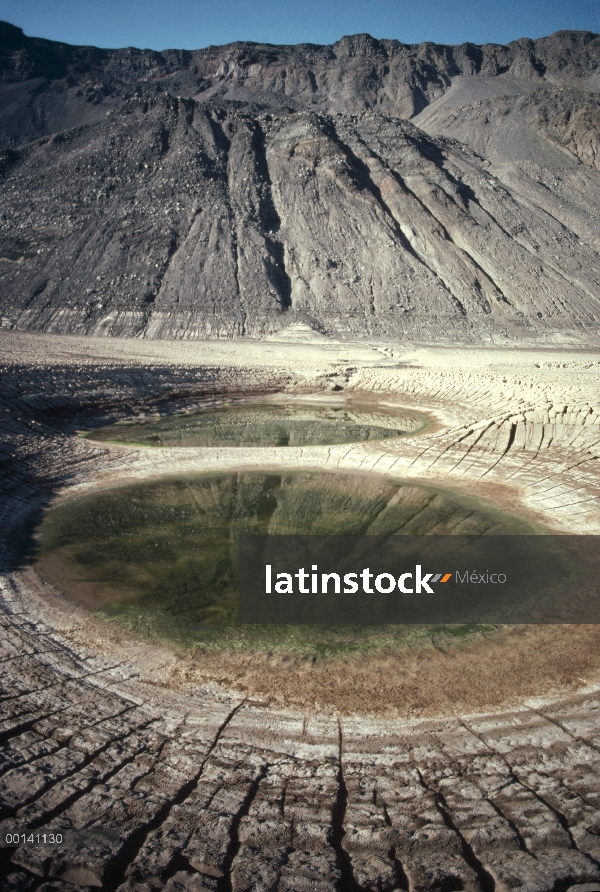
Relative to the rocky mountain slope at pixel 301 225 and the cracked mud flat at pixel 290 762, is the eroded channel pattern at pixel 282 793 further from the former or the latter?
the rocky mountain slope at pixel 301 225

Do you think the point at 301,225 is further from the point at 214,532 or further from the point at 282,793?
the point at 282,793

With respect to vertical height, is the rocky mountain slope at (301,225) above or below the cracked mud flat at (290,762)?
above

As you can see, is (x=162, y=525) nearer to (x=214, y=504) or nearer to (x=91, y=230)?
(x=214, y=504)

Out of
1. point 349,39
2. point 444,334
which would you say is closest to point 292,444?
point 444,334

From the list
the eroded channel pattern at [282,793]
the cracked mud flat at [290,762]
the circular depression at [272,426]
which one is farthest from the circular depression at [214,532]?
the circular depression at [272,426]

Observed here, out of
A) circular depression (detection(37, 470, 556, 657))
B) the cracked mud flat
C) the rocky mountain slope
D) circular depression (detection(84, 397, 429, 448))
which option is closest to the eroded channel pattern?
the cracked mud flat

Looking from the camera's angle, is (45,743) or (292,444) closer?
(45,743)

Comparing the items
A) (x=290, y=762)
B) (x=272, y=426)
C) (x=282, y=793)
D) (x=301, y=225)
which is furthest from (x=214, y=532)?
(x=301, y=225)

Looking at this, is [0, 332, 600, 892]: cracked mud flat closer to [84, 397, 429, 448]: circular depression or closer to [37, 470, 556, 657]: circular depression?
[37, 470, 556, 657]: circular depression
